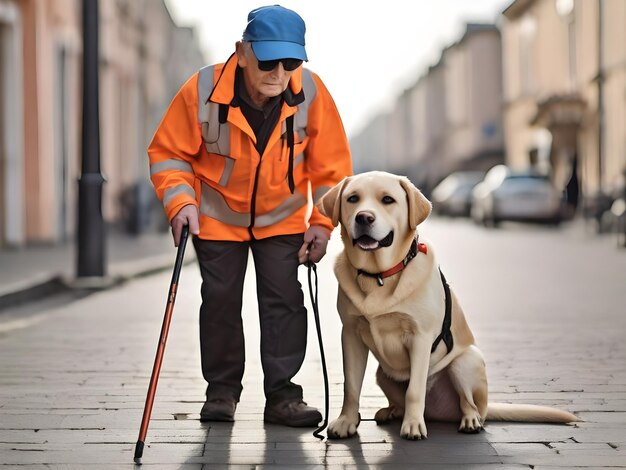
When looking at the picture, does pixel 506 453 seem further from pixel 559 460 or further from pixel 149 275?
pixel 149 275

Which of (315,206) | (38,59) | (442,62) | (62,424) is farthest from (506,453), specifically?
(442,62)

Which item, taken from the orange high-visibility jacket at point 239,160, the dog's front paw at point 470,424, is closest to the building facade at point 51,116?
the orange high-visibility jacket at point 239,160

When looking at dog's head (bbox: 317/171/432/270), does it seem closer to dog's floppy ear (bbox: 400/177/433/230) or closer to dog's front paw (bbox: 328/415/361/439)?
dog's floppy ear (bbox: 400/177/433/230)

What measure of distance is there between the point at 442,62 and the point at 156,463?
71.1 m

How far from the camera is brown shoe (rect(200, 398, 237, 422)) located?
5520 mm

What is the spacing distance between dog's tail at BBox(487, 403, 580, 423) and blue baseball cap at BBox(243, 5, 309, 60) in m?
1.67

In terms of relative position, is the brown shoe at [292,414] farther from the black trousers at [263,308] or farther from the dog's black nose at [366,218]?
the dog's black nose at [366,218]

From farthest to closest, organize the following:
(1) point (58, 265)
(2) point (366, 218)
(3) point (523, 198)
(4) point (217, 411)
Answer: (3) point (523, 198)
(1) point (58, 265)
(4) point (217, 411)
(2) point (366, 218)

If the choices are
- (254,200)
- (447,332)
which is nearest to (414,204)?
(447,332)

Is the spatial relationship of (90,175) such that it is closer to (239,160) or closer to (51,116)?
(239,160)

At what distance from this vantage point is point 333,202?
5.11m

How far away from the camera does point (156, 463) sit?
4.71m

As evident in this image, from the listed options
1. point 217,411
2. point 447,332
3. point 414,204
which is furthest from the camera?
point 217,411

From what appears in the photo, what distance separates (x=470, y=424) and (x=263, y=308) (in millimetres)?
Answer: 1072
